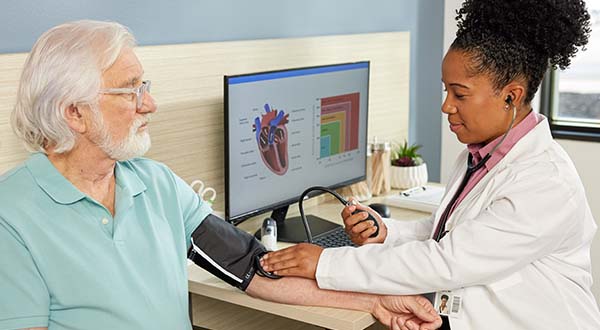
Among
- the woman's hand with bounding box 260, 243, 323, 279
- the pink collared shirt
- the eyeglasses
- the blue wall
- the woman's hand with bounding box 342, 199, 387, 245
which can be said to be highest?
the blue wall

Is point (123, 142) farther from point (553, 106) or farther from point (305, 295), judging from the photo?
point (553, 106)

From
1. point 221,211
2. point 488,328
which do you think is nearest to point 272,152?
point 221,211

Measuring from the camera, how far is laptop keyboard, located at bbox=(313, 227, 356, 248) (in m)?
2.46

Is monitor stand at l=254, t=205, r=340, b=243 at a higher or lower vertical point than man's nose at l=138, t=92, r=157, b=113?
lower

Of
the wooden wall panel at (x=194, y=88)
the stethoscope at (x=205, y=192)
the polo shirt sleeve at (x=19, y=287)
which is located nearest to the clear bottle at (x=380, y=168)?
the wooden wall panel at (x=194, y=88)

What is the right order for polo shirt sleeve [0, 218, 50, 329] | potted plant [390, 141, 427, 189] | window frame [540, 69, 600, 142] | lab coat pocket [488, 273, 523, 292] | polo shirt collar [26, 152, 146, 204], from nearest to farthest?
1. polo shirt sleeve [0, 218, 50, 329]
2. polo shirt collar [26, 152, 146, 204]
3. lab coat pocket [488, 273, 523, 292]
4. potted plant [390, 141, 427, 189]
5. window frame [540, 69, 600, 142]

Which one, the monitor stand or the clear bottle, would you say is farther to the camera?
the clear bottle

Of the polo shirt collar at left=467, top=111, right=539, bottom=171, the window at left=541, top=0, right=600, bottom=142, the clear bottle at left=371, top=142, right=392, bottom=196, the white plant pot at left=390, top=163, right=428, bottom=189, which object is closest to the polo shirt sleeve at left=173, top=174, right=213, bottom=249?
the polo shirt collar at left=467, top=111, right=539, bottom=171

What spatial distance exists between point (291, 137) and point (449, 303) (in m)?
0.92

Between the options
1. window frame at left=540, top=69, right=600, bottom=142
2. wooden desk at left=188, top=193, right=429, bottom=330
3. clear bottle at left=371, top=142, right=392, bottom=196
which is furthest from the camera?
window frame at left=540, top=69, right=600, bottom=142

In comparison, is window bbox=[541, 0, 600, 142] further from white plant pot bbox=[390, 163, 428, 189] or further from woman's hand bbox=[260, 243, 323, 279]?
woman's hand bbox=[260, 243, 323, 279]

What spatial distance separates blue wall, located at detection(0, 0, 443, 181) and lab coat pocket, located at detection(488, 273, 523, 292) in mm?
1165

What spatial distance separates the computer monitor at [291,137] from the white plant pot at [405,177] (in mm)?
220

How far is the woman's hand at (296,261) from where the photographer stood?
1.93 metres
